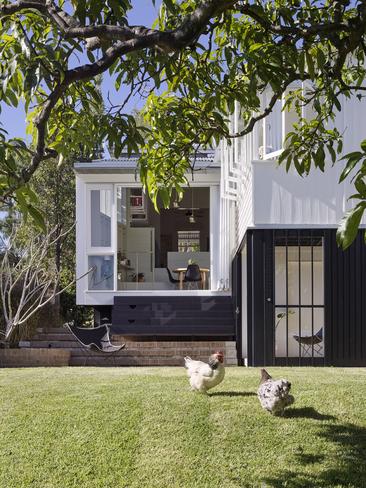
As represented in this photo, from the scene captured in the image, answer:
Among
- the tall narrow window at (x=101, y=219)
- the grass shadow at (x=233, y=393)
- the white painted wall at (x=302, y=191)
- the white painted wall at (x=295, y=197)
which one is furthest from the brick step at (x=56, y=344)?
the grass shadow at (x=233, y=393)

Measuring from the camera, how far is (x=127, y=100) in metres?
4.42

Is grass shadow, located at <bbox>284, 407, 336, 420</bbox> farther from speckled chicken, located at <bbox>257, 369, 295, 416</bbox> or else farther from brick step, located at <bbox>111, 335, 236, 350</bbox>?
brick step, located at <bbox>111, 335, 236, 350</bbox>

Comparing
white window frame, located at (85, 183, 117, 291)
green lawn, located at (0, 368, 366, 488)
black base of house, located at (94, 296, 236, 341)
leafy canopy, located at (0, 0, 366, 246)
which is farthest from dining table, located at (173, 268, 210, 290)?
leafy canopy, located at (0, 0, 366, 246)

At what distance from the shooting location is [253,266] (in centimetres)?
1020

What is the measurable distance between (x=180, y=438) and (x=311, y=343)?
5.22 m

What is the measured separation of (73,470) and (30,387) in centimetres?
252

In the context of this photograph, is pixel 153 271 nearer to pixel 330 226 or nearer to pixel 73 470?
pixel 330 226

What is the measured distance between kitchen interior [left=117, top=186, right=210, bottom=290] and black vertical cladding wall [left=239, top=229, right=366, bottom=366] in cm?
277

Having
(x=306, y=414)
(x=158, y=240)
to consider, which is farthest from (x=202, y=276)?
(x=306, y=414)

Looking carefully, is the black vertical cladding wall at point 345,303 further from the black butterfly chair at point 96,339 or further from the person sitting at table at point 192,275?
the person sitting at table at point 192,275

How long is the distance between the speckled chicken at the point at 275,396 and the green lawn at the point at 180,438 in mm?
114

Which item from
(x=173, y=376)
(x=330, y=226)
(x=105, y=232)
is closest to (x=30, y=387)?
(x=173, y=376)

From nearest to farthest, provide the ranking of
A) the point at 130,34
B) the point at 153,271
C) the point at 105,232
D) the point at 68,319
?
the point at 130,34 < the point at 105,232 < the point at 153,271 < the point at 68,319

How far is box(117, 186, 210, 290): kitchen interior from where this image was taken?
52.4ft
